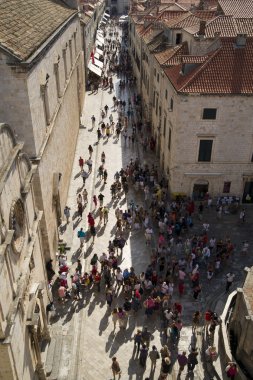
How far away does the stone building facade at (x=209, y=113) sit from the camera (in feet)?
80.6

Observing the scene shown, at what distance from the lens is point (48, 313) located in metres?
18.1

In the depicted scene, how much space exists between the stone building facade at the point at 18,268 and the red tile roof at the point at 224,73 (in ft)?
45.7

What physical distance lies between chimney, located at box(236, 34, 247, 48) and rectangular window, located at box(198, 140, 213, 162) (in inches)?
257

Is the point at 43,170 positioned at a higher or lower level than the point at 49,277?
higher

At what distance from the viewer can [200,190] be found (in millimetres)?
28094

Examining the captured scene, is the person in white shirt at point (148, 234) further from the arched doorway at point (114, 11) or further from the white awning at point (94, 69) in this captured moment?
the arched doorway at point (114, 11)

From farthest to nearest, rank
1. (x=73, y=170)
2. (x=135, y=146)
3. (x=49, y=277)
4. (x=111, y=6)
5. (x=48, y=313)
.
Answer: (x=111, y=6)
(x=135, y=146)
(x=73, y=170)
(x=49, y=277)
(x=48, y=313)

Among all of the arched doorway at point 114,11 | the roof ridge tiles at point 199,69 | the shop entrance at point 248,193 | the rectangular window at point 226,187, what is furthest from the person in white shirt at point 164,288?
the arched doorway at point 114,11

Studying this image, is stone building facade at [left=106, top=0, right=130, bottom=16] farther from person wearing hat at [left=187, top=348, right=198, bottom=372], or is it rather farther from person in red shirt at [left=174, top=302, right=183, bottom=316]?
person wearing hat at [left=187, top=348, right=198, bottom=372]

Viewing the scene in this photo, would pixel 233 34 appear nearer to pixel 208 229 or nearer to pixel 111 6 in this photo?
pixel 208 229

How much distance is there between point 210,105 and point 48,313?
1580 cm

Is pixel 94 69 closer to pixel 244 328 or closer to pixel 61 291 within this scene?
pixel 61 291

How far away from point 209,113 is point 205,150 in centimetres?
258

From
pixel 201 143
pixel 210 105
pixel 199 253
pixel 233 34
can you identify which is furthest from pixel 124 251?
pixel 233 34
